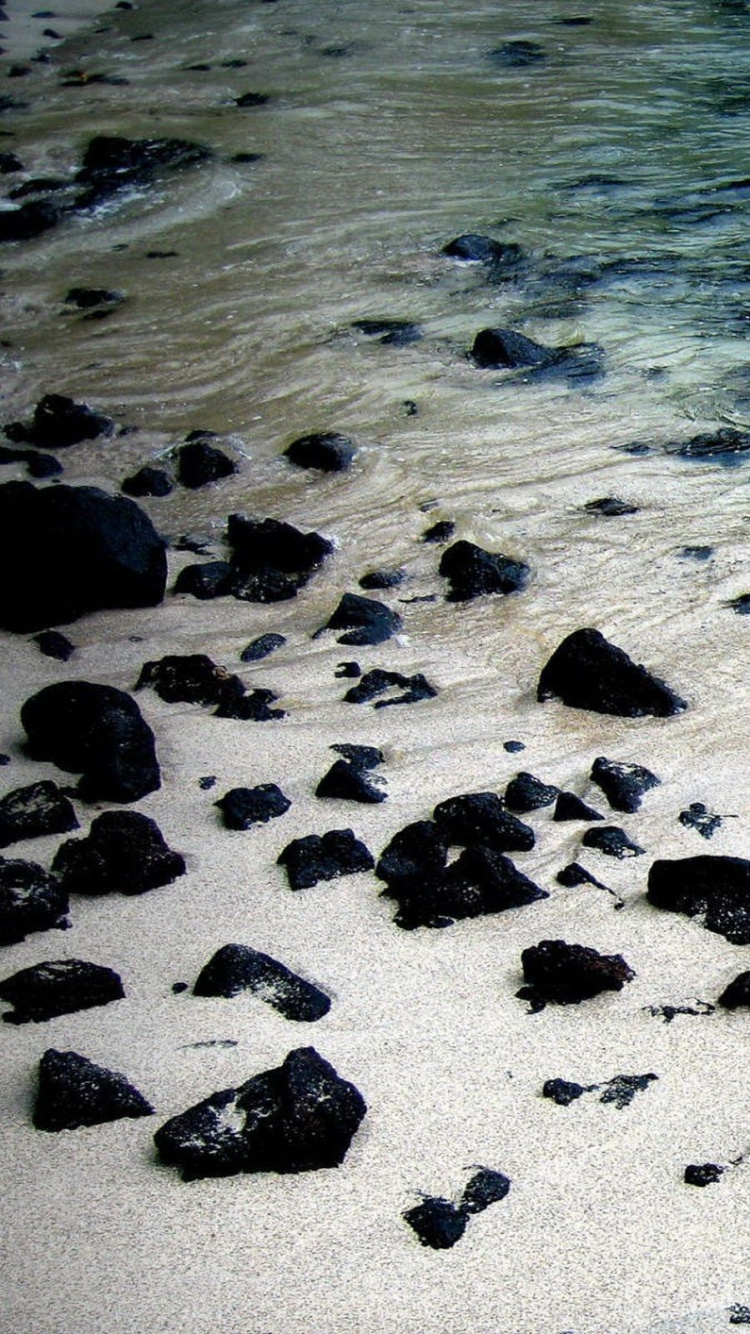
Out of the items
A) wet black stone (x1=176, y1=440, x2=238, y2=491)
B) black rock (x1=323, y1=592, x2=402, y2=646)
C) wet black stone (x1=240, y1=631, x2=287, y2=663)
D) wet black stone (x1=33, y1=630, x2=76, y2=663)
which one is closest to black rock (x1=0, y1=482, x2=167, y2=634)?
wet black stone (x1=33, y1=630, x2=76, y2=663)

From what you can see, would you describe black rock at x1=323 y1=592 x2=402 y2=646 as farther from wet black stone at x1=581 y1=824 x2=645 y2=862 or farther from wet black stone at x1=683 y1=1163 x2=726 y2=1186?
wet black stone at x1=683 y1=1163 x2=726 y2=1186

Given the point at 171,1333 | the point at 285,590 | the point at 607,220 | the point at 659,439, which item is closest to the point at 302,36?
the point at 607,220

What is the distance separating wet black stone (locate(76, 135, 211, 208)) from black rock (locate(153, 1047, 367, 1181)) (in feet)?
28.0

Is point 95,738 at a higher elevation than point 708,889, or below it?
higher

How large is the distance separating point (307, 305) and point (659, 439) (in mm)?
2571

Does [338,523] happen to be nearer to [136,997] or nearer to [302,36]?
[136,997]

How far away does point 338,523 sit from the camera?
6.39m

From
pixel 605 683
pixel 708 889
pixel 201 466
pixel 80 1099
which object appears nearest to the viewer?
pixel 80 1099

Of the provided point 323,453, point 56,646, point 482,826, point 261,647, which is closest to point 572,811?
point 482,826

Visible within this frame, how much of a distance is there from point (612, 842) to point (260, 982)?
106cm

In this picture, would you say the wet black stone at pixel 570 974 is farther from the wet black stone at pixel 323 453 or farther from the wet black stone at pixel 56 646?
the wet black stone at pixel 323 453

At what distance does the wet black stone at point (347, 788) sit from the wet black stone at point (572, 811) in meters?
0.48

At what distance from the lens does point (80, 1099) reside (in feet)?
10.0

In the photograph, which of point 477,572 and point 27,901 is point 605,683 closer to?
point 477,572
